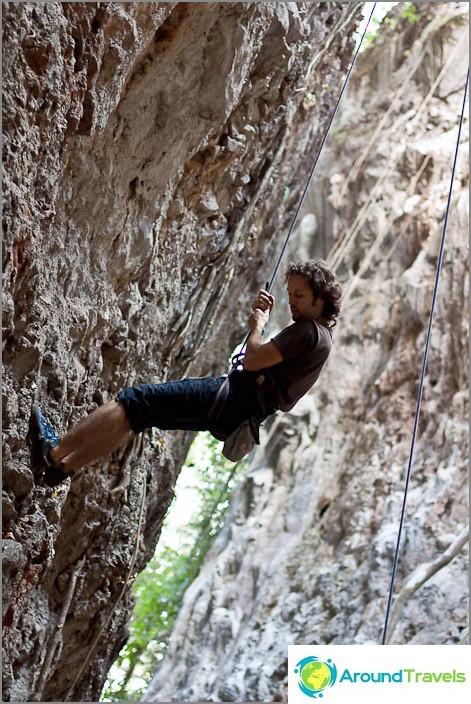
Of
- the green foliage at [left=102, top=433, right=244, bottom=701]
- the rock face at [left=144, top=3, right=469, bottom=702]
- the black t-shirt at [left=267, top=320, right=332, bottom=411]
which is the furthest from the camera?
the green foliage at [left=102, top=433, right=244, bottom=701]

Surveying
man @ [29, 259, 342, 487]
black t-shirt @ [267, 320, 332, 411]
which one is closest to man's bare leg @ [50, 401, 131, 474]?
man @ [29, 259, 342, 487]

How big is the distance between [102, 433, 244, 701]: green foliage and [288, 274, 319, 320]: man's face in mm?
9241

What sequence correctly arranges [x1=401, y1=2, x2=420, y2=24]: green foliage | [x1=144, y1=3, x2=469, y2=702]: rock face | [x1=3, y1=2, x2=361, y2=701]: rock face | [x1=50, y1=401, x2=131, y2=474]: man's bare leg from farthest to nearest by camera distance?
[x1=401, y1=2, x2=420, y2=24]: green foliage → [x1=144, y1=3, x2=469, y2=702]: rock face → [x1=50, y1=401, x2=131, y2=474]: man's bare leg → [x1=3, y1=2, x2=361, y2=701]: rock face

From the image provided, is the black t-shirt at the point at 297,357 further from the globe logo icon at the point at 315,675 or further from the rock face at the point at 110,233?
the globe logo icon at the point at 315,675

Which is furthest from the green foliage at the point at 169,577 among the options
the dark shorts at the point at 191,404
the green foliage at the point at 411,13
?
the dark shorts at the point at 191,404

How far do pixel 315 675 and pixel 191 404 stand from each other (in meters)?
1.27

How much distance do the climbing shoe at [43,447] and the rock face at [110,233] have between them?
0.07 m

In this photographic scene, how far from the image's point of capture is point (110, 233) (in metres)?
4.29

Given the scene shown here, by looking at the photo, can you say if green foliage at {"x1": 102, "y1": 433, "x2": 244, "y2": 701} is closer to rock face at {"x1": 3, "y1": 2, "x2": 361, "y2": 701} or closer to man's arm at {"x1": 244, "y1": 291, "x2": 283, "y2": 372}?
rock face at {"x1": 3, "y1": 2, "x2": 361, "y2": 701}

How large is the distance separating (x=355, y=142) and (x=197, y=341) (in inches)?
290

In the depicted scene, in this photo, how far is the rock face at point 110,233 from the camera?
11.2ft

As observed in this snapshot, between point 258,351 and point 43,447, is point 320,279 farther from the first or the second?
point 43,447

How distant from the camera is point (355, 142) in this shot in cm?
1293

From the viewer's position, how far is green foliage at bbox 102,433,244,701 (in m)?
13.0
